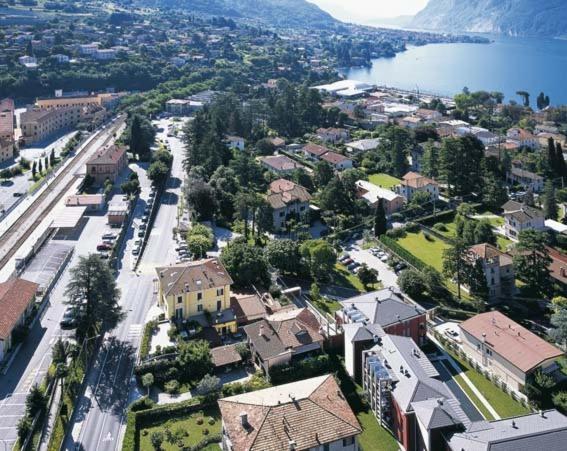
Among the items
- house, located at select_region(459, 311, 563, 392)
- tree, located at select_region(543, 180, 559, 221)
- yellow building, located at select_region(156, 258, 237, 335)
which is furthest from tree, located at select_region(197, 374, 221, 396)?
tree, located at select_region(543, 180, 559, 221)

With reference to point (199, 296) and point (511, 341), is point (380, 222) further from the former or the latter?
point (199, 296)

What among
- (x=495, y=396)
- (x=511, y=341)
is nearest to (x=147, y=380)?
(x=495, y=396)

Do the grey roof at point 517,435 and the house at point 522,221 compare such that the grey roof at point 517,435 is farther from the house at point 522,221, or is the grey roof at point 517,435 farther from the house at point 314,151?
the house at point 314,151

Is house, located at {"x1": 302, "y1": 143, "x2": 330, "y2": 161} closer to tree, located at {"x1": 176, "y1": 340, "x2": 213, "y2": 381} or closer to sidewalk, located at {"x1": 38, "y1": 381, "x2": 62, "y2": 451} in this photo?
tree, located at {"x1": 176, "y1": 340, "x2": 213, "y2": 381}

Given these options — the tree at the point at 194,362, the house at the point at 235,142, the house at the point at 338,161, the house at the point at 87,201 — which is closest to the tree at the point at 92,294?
the tree at the point at 194,362

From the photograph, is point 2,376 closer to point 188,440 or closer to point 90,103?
point 188,440

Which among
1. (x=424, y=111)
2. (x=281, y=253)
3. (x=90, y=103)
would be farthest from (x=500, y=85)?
(x=281, y=253)

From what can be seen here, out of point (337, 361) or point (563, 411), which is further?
point (337, 361)
